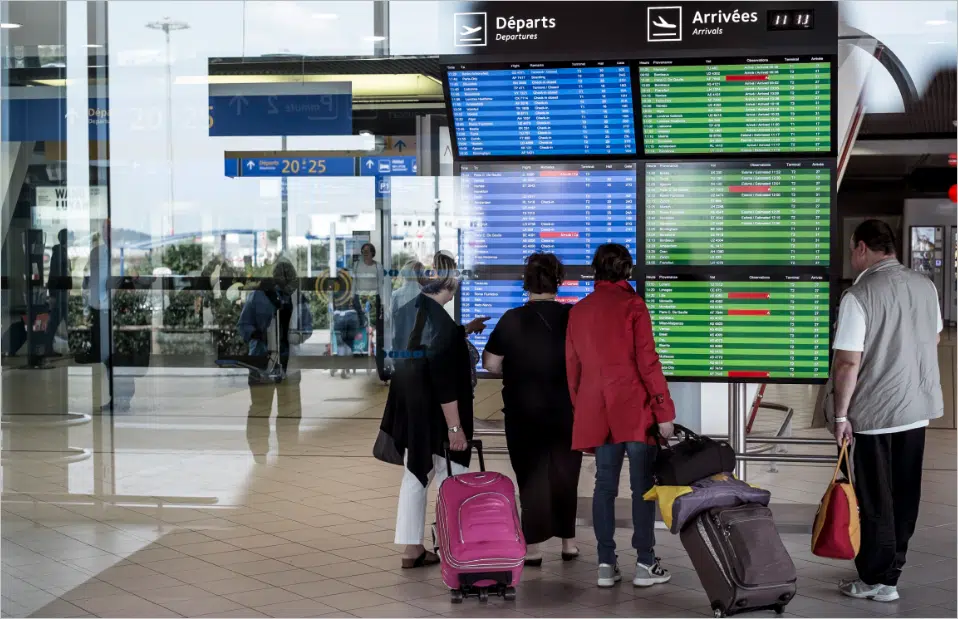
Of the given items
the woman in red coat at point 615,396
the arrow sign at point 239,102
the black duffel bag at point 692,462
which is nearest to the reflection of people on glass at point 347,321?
the arrow sign at point 239,102

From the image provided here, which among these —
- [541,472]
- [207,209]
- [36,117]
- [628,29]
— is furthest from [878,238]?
[207,209]

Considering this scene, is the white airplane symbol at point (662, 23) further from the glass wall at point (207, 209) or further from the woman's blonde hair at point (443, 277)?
the glass wall at point (207, 209)

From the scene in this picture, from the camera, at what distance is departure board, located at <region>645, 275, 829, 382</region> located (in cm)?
→ 571

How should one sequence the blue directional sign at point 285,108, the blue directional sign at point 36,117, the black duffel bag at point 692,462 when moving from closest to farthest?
the black duffel bag at point 692,462 → the blue directional sign at point 36,117 → the blue directional sign at point 285,108

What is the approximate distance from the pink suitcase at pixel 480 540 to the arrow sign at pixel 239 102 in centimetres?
829

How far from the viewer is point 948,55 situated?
55.4 ft

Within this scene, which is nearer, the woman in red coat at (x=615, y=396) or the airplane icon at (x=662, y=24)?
the woman in red coat at (x=615, y=396)

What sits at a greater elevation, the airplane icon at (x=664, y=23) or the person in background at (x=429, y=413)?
the airplane icon at (x=664, y=23)

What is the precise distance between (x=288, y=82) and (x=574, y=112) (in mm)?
6813

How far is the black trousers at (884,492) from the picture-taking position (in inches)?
189

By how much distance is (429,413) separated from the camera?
5.36m

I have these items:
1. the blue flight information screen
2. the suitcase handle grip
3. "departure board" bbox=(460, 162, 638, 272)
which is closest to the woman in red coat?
the suitcase handle grip

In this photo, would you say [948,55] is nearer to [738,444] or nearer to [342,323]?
[342,323]

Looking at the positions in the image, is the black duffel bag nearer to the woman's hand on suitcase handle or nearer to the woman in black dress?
the woman in black dress
